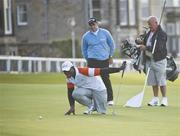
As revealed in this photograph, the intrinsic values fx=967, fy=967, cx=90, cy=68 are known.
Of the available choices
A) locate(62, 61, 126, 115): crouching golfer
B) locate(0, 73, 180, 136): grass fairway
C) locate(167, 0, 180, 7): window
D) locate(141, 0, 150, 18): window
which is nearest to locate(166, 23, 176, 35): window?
locate(167, 0, 180, 7): window

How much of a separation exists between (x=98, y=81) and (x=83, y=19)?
40174 millimetres

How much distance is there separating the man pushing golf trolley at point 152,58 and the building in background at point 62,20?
26.1 m

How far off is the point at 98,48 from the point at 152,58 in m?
1.01

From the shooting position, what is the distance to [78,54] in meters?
49.7

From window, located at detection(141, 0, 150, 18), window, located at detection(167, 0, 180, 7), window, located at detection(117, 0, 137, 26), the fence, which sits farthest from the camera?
window, located at detection(167, 0, 180, 7)

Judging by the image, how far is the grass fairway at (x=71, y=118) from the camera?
12.0m

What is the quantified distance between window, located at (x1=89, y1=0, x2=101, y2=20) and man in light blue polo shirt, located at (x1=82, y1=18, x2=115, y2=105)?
40.6 m

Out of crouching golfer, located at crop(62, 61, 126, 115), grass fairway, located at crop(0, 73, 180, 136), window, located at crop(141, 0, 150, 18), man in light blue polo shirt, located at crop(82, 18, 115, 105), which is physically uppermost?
window, located at crop(141, 0, 150, 18)

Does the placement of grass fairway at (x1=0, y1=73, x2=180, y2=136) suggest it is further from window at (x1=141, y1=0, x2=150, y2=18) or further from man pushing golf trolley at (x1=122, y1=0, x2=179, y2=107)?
window at (x1=141, y1=0, x2=150, y2=18)

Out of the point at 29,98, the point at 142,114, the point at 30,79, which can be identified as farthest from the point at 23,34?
the point at 142,114

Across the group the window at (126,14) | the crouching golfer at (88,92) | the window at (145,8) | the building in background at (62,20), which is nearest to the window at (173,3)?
the building in background at (62,20)

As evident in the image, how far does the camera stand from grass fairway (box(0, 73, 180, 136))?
12.0 metres

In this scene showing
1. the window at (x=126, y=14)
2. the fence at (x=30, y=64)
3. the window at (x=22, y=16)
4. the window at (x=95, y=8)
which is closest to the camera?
the fence at (x=30, y=64)

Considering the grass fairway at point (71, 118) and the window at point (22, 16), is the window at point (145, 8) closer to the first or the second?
the window at point (22, 16)
